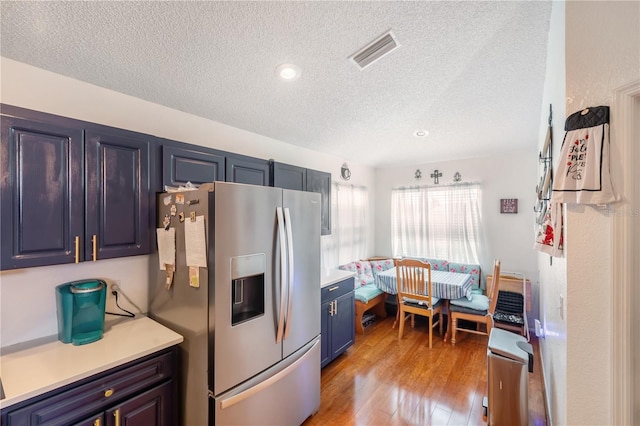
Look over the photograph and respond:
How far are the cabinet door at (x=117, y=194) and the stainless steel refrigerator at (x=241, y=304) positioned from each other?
0.48 ft

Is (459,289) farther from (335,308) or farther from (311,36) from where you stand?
(311,36)

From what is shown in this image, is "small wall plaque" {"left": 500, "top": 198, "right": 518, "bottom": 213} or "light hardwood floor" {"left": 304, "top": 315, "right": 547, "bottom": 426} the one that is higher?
"small wall plaque" {"left": 500, "top": 198, "right": 518, "bottom": 213}

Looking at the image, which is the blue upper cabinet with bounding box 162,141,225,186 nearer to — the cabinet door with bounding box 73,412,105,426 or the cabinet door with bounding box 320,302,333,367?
the cabinet door with bounding box 73,412,105,426

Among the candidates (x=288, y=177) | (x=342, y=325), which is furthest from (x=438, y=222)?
(x=288, y=177)

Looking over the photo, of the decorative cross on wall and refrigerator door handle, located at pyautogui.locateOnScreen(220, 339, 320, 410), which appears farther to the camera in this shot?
the decorative cross on wall

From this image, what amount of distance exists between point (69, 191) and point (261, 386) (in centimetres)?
158

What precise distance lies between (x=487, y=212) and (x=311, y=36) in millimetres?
3599

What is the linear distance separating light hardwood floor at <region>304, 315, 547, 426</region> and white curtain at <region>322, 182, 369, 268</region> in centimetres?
121

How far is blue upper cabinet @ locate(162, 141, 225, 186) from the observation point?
184 cm

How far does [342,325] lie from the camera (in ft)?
9.51

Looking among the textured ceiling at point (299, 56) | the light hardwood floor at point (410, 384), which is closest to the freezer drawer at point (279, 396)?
the light hardwood floor at point (410, 384)

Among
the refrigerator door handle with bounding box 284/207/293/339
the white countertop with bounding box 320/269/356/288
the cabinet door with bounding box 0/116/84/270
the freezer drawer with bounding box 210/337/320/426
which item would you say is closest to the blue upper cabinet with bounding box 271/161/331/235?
the white countertop with bounding box 320/269/356/288

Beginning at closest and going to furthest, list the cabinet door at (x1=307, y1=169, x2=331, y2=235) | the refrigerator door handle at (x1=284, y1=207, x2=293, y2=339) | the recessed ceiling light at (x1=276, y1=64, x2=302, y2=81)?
the refrigerator door handle at (x1=284, y1=207, x2=293, y2=339), the recessed ceiling light at (x1=276, y1=64, x2=302, y2=81), the cabinet door at (x1=307, y1=169, x2=331, y2=235)

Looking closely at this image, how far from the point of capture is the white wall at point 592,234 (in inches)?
41.3
